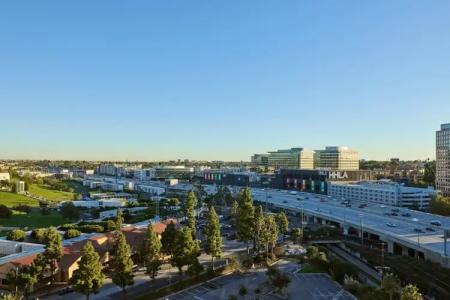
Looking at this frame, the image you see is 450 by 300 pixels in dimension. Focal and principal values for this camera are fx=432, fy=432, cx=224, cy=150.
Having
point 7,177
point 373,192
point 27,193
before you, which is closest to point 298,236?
point 373,192

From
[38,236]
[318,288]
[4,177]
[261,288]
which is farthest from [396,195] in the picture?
[4,177]

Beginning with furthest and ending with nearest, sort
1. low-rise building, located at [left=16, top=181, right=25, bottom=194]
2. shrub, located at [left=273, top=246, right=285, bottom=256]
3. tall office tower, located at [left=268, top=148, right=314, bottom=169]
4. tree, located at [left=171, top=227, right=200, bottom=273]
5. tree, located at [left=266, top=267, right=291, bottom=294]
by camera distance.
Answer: tall office tower, located at [left=268, top=148, right=314, bottom=169] → low-rise building, located at [left=16, top=181, right=25, bottom=194] → shrub, located at [left=273, top=246, right=285, bottom=256] → tree, located at [left=171, top=227, right=200, bottom=273] → tree, located at [left=266, top=267, right=291, bottom=294]

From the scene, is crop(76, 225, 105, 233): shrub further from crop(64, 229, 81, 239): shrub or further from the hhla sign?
the hhla sign

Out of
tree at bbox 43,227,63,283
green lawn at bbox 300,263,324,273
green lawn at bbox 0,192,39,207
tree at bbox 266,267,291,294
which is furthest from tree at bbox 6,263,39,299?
green lawn at bbox 0,192,39,207

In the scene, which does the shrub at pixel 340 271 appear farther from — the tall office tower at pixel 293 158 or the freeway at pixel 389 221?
the tall office tower at pixel 293 158

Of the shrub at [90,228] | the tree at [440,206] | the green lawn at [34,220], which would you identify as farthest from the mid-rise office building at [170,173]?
the shrub at [90,228]

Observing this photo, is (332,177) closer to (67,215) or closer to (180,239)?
(67,215)
